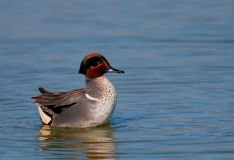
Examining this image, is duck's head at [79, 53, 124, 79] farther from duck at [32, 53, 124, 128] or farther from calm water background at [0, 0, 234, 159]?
calm water background at [0, 0, 234, 159]

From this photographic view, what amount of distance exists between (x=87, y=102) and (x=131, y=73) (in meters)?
4.04

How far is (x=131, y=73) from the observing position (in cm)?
1650

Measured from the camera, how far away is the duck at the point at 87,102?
12.5m

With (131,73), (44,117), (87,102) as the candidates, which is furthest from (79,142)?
(131,73)

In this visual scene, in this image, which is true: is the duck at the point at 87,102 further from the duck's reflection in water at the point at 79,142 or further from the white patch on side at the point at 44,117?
the duck's reflection in water at the point at 79,142

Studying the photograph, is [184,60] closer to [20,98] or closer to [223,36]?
[223,36]

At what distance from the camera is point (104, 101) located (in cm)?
1248

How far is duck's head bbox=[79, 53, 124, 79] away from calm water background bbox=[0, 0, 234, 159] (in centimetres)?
84

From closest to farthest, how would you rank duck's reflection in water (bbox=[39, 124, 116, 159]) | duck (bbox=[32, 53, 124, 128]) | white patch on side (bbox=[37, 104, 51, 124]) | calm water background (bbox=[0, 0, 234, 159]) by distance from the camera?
duck's reflection in water (bbox=[39, 124, 116, 159]) → calm water background (bbox=[0, 0, 234, 159]) → duck (bbox=[32, 53, 124, 128]) → white patch on side (bbox=[37, 104, 51, 124])

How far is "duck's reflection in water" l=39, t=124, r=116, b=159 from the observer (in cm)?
1098

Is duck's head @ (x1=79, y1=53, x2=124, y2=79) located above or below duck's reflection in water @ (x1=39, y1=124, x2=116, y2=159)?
above

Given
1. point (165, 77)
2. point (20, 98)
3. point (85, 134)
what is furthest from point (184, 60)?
point (85, 134)

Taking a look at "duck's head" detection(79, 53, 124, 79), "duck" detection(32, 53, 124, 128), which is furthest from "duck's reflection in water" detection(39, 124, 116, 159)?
"duck's head" detection(79, 53, 124, 79)

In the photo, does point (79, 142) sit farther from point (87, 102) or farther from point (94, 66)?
point (94, 66)
